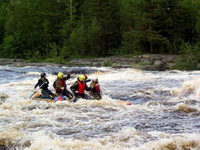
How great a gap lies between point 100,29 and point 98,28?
1.91 ft

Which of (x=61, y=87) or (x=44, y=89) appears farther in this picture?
(x=44, y=89)

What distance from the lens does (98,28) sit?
43062 millimetres

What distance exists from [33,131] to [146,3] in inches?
1241

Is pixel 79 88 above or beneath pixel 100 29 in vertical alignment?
beneath

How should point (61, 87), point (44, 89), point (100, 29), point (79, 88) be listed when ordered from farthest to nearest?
point (100, 29) < point (44, 89) < point (61, 87) < point (79, 88)

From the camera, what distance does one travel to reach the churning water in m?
8.70

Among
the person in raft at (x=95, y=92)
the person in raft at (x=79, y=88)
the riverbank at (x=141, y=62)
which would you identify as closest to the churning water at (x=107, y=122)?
the person in raft at (x=95, y=92)

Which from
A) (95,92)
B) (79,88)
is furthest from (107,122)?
(79,88)

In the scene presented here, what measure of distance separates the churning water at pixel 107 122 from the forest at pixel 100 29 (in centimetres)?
1744

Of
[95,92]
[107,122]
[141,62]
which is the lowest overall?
[107,122]

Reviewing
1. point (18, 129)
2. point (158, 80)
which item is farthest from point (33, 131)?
point (158, 80)

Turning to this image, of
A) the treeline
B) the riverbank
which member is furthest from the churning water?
the treeline

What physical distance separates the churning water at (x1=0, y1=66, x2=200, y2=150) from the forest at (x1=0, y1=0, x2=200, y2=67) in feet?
57.2

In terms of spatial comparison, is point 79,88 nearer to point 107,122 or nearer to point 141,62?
point 107,122
